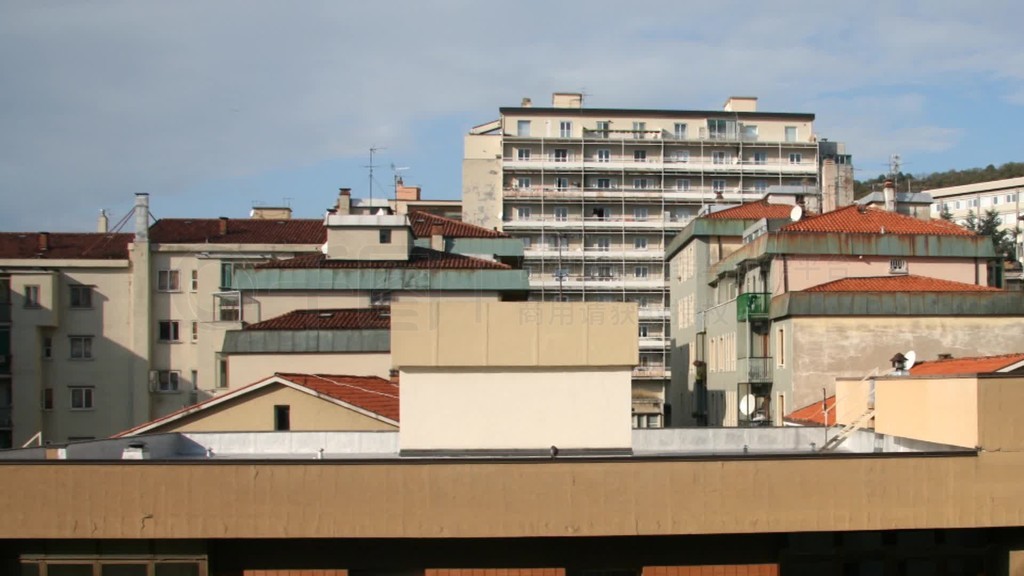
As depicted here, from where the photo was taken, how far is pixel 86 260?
58.3 m

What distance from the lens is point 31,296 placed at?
56.6 m

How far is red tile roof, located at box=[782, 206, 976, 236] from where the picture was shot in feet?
141

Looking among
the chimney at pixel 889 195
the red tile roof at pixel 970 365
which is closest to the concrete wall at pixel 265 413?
the red tile roof at pixel 970 365

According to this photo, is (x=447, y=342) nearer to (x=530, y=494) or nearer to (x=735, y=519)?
(x=530, y=494)

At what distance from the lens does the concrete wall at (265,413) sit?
30.7 meters

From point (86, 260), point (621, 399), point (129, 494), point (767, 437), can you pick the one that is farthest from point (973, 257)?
point (86, 260)

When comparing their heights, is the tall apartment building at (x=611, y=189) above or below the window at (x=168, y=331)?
above

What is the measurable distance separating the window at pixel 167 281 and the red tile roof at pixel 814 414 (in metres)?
34.5

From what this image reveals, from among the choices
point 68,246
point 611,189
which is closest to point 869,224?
point 68,246

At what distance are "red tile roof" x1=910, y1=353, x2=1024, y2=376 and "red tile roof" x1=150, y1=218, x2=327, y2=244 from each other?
124ft

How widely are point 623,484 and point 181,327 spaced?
152 feet

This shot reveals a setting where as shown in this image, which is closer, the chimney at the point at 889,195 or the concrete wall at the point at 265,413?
the concrete wall at the point at 265,413

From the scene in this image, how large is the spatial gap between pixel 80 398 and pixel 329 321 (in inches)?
803

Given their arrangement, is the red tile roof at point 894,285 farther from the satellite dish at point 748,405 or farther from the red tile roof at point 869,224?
the satellite dish at point 748,405
